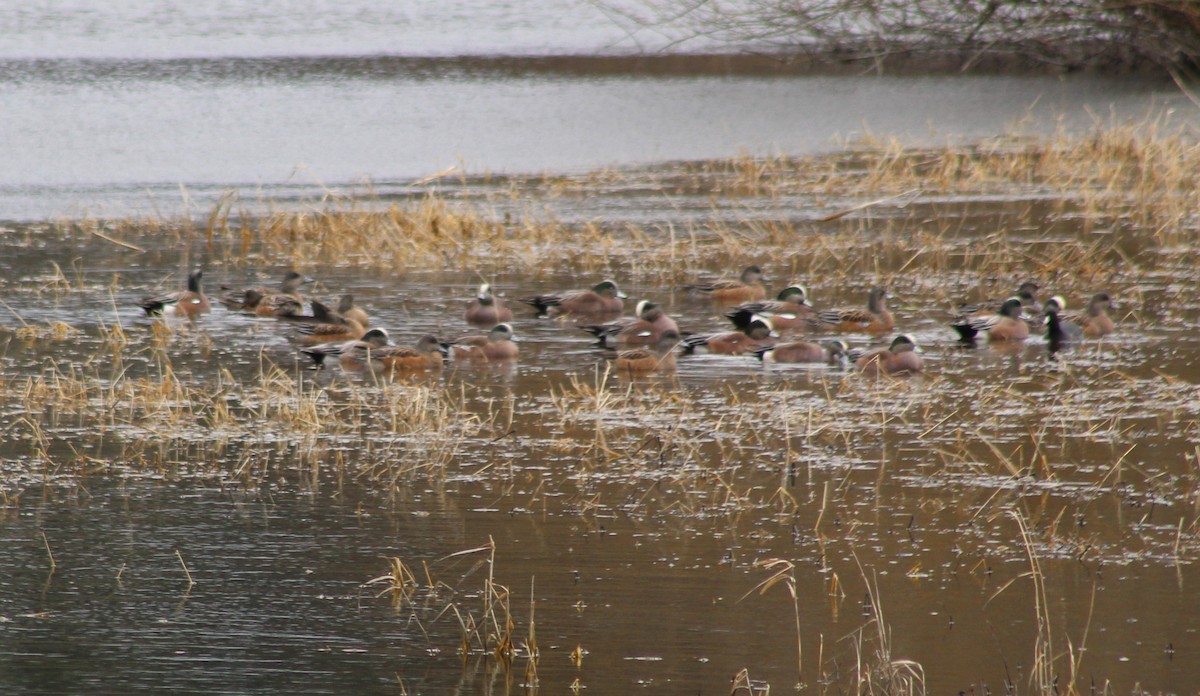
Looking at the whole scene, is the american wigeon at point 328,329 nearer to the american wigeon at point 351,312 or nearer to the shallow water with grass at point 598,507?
the american wigeon at point 351,312

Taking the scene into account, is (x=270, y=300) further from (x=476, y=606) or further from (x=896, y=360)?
(x=476, y=606)

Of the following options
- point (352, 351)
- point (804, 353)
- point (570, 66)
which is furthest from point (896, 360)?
point (570, 66)

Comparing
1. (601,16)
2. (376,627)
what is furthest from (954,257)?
(601,16)

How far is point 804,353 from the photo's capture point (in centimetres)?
1080

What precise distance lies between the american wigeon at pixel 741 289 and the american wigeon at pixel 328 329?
299 centimetres

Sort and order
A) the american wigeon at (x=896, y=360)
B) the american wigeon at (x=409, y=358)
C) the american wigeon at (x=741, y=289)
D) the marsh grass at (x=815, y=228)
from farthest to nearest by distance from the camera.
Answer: the marsh grass at (x=815, y=228) → the american wigeon at (x=741, y=289) → the american wigeon at (x=409, y=358) → the american wigeon at (x=896, y=360)

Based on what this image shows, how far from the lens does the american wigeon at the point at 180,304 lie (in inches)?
501

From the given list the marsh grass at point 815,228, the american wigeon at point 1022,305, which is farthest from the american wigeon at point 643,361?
the marsh grass at point 815,228

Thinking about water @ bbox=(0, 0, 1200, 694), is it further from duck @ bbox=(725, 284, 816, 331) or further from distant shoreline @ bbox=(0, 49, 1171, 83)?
distant shoreline @ bbox=(0, 49, 1171, 83)

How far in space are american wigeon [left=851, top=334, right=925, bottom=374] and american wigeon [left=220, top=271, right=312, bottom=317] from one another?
479cm

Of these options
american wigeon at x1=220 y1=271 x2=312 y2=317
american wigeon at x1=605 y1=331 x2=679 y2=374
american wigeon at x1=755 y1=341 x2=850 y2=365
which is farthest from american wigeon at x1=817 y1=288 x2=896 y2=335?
american wigeon at x1=220 y1=271 x2=312 y2=317

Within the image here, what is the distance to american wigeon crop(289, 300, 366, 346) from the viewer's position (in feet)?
38.4

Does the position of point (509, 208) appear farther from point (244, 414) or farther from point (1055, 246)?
point (244, 414)

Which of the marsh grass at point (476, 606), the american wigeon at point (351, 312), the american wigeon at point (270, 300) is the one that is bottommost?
the american wigeon at point (270, 300)
